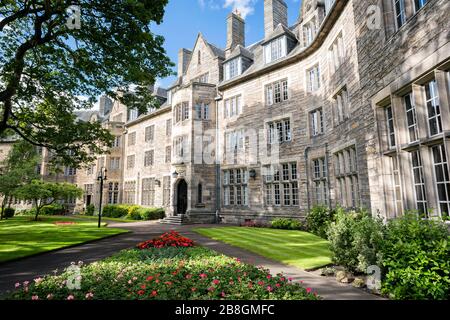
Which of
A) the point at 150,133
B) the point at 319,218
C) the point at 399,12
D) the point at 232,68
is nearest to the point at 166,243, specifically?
the point at 319,218

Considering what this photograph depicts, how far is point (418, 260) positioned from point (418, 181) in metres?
2.63

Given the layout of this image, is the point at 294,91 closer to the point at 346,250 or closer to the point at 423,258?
the point at 346,250

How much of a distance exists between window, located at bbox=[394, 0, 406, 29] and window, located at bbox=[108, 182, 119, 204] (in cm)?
3324

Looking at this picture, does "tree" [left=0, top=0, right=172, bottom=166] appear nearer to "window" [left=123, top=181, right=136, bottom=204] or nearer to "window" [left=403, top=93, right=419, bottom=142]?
"window" [left=403, top=93, right=419, bottom=142]

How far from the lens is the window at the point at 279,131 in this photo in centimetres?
1817

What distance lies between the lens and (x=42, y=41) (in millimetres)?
10508

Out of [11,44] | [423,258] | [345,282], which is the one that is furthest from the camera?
[11,44]

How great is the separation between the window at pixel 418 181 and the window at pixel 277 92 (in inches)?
497

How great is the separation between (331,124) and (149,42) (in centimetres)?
999

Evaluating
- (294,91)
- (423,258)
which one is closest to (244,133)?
(294,91)

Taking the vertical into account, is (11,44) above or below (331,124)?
above

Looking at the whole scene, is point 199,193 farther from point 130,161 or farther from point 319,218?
point 130,161

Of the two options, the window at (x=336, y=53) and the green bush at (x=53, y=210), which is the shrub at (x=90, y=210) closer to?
A: the green bush at (x=53, y=210)
